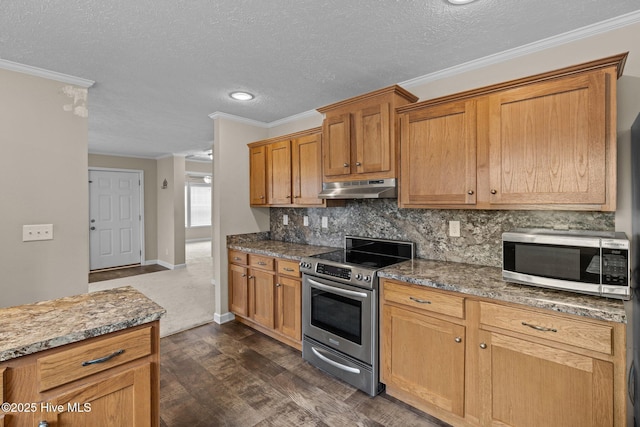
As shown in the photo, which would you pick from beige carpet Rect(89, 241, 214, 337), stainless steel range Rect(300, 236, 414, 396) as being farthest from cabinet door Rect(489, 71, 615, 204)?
beige carpet Rect(89, 241, 214, 337)

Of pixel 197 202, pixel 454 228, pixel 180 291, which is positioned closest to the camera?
pixel 454 228

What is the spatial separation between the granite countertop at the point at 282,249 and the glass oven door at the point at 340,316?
326 mm

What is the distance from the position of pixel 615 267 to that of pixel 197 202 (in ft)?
32.6

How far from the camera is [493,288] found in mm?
1772

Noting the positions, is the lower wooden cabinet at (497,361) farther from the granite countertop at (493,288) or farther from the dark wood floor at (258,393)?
the dark wood floor at (258,393)

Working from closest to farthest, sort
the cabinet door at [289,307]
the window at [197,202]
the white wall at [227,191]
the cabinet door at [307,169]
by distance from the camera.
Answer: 1. the cabinet door at [289,307]
2. the cabinet door at [307,169]
3. the white wall at [227,191]
4. the window at [197,202]

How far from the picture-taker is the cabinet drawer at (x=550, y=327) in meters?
1.44

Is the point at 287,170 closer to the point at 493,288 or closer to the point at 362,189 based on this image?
the point at 362,189

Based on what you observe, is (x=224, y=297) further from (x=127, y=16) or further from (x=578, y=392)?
(x=578, y=392)

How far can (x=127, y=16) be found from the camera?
1.72 meters

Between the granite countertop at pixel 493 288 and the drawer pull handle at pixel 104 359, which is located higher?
the granite countertop at pixel 493 288

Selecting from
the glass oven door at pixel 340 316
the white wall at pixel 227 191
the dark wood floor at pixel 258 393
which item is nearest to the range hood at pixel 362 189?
the glass oven door at pixel 340 316

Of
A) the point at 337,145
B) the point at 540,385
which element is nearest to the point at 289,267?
the point at 337,145

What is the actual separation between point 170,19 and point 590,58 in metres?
2.57
